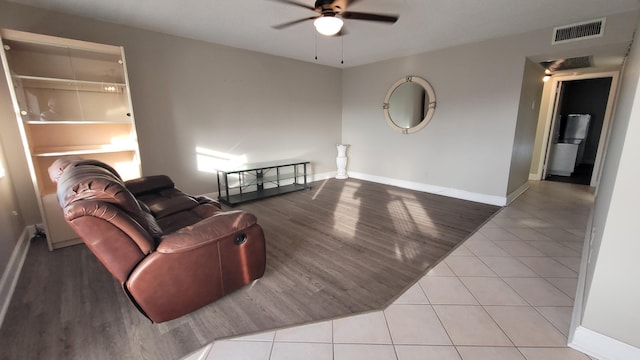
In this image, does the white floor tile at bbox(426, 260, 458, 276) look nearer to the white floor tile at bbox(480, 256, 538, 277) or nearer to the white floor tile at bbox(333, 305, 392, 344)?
the white floor tile at bbox(480, 256, 538, 277)

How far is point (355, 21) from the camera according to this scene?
10.3ft

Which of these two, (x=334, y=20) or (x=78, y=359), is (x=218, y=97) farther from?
(x=78, y=359)

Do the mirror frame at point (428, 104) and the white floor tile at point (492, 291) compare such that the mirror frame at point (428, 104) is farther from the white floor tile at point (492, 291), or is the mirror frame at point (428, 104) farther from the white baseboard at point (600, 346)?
the white baseboard at point (600, 346)

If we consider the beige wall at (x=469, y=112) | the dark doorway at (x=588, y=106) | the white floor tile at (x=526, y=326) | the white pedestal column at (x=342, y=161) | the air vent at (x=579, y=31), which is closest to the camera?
the white floor tile at (x=526, y=326)

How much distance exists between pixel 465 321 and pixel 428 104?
3753 mm

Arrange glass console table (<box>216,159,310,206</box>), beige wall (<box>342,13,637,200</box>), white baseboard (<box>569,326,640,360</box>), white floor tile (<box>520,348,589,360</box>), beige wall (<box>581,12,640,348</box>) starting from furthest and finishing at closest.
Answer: glass console table (<box>216,159,310,206</box>) → beige wall (<box>342,13,637,200</box>) → white floor tile (<box>520,348,589,360</box>) → white baseboard (<box>569,326,640,360</box>) → beige wall (<box>581,12,640,348</box>)

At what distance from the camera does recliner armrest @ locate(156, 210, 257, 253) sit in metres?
1.54

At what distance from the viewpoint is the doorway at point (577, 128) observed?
5066 mm

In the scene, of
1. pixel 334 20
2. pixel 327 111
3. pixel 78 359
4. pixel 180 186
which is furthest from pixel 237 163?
pixel 78 359

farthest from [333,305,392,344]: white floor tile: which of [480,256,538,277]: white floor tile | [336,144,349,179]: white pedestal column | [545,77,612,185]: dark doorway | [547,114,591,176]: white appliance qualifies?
[545,77,612,185]: dark doorway

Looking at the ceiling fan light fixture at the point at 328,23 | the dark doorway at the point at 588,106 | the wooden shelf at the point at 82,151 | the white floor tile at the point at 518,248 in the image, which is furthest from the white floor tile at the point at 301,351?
the dark doorway at the point at 588,106

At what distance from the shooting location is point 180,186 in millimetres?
3920

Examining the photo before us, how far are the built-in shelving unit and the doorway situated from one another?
7388 mm

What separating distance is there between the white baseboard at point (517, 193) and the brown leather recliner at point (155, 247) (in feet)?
13.1
